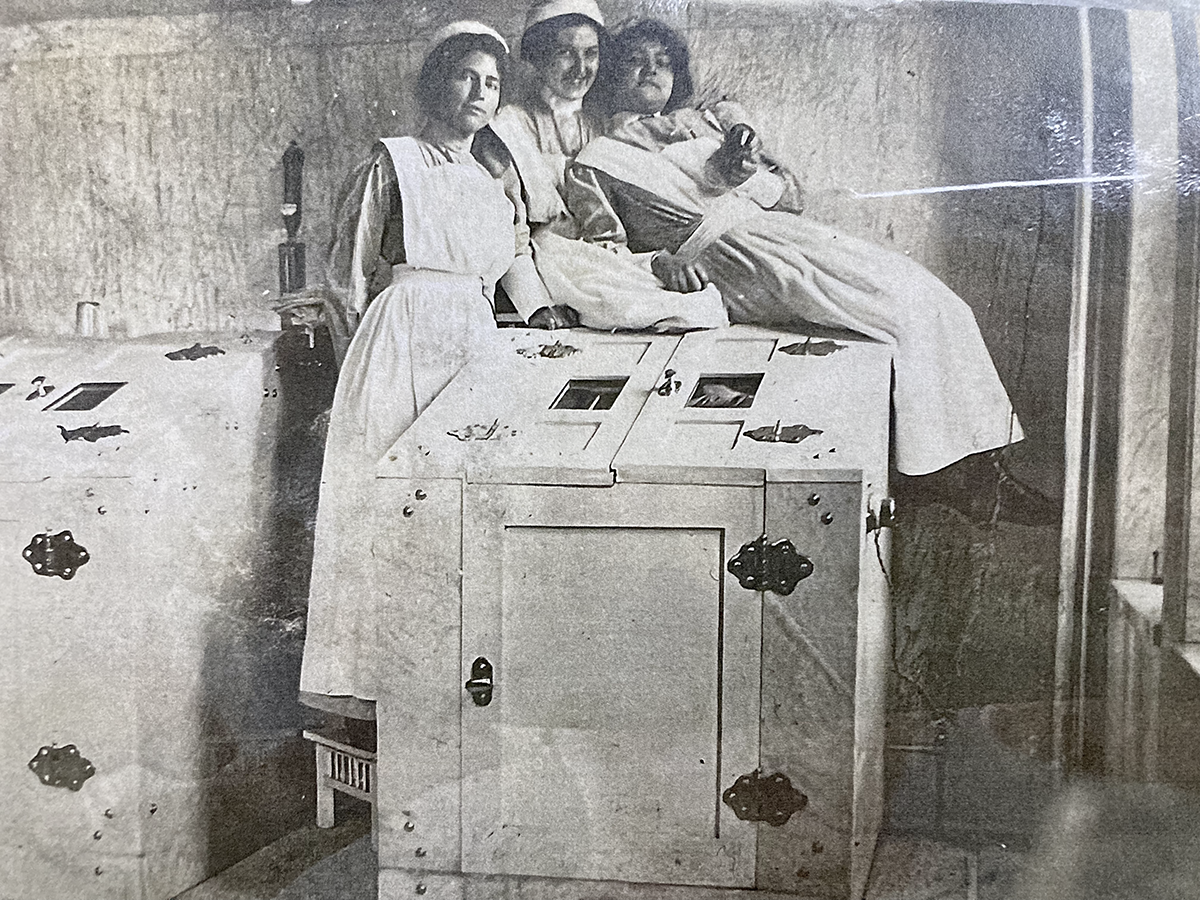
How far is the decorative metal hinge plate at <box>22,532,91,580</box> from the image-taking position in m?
2.14

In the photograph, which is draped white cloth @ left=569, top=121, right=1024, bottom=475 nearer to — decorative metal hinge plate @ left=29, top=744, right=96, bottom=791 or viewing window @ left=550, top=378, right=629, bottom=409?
viewing window @ left=550, top=378, right=629, bottom=409

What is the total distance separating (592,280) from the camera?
210cm

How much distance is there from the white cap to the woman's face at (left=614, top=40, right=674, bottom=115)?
25 cm

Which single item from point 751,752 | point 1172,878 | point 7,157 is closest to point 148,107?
point 7,157

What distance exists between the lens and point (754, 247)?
2061 millimetres

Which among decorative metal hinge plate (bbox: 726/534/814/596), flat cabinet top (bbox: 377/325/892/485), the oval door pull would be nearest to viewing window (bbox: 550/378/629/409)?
flat cabinet top (bbox: 377/325/892/485)

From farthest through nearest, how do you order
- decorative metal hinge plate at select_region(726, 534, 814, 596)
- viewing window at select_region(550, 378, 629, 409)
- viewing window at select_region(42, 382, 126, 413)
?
viewing window at select_region(42, 382, 126, 413)
viewing window at select_region(550, 378, 629, 409)
decorative metal hinge plate at select_region(726, 534, 814, 596)

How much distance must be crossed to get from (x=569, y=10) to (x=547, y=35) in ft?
0.22

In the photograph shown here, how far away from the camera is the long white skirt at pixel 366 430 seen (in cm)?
208

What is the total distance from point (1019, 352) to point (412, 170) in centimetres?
127

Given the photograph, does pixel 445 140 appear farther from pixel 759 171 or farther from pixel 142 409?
pixel 142 409

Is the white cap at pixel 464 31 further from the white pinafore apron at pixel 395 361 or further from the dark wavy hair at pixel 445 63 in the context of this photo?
the white pinafore apron at pixel 395 361

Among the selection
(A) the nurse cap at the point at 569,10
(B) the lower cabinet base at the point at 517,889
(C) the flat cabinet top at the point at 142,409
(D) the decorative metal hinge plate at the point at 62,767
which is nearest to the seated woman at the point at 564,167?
(A) the nurse cap at the point at 569,10

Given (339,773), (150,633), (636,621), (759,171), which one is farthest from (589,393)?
(150,633)
